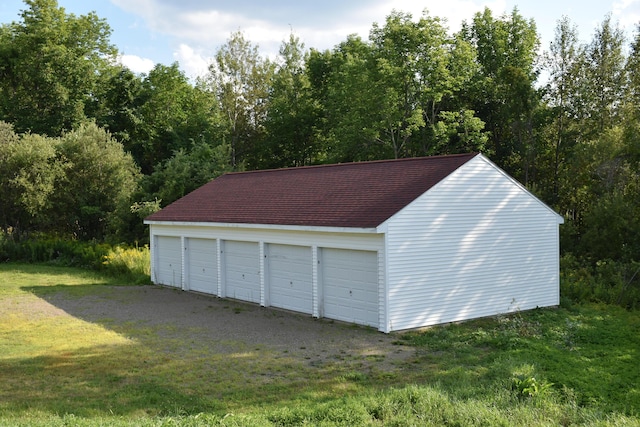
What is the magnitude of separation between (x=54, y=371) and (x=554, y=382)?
28.0 feet

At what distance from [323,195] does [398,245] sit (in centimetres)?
417

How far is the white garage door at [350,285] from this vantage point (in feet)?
50.4

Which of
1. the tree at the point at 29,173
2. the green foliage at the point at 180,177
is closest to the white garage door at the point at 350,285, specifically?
the green foliage at the point at 180,177

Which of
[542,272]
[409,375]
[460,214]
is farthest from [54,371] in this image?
[542,272]

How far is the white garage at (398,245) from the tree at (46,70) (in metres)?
29.6

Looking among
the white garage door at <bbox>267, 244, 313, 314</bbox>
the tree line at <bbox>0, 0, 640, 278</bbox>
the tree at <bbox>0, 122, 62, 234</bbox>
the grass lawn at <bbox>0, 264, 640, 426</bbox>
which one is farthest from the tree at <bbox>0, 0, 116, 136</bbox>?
the grass lawn at <bbox>0, 264, 640, 426</bbox>

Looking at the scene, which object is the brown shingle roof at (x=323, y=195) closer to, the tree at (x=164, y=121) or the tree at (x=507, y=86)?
the tree at (x=507, y=86)

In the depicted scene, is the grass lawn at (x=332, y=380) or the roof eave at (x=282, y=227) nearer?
the grass lawn at (x=332, y=380)

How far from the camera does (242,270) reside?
20.0 meters

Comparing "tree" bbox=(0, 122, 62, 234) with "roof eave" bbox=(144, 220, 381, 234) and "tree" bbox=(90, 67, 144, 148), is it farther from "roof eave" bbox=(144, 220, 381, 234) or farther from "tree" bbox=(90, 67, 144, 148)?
"roof eave" bbox=(144, 220, 381, 234)

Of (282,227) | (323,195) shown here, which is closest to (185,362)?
(282,227)

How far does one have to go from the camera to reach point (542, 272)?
1773 centimetres

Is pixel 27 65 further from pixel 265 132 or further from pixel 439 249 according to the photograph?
pixel 439 249

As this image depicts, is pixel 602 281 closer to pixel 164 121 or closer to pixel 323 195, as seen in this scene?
pixel 323 195
